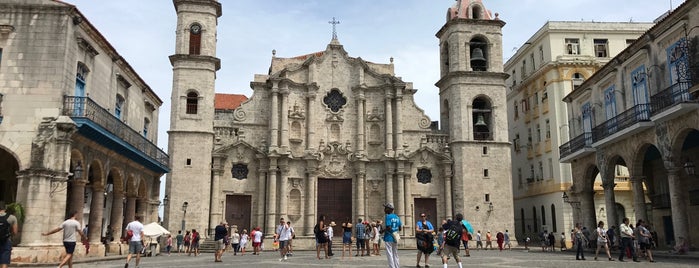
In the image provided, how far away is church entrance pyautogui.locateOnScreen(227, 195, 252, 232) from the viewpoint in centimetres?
3281

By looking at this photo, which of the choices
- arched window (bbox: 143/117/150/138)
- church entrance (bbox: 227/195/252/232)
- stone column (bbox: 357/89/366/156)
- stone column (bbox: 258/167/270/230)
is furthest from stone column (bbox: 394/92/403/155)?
arched window (bbox: 143/117/150/138)

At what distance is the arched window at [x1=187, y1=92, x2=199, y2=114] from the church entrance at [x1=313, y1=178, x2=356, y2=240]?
8.37 m

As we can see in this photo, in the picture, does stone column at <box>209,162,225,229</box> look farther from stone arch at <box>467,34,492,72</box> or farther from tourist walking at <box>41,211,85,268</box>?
tourist walking at <box>41,211,85,268</box>

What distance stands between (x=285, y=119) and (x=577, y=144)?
16195mm

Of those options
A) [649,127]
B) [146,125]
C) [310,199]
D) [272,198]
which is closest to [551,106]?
[649,127]

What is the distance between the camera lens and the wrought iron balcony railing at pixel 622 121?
21203mm

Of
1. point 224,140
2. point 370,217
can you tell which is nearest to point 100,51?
point 224,140

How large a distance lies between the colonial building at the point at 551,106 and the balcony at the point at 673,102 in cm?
1433

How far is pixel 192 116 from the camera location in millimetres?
32438

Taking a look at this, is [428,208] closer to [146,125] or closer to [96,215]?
[146,125]

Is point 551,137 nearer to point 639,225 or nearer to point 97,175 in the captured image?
point 639,225

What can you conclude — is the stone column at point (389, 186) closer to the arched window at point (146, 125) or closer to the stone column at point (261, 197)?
the stone column at point (261, 197)

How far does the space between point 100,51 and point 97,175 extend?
4798mm

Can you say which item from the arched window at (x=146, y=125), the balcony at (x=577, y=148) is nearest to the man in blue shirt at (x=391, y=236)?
the balcony at (x=577, y=148)
